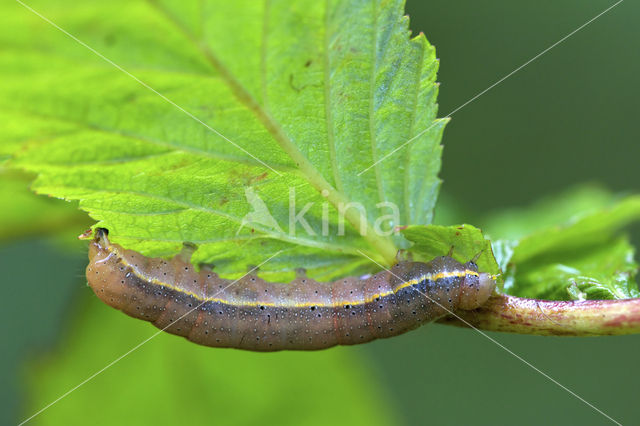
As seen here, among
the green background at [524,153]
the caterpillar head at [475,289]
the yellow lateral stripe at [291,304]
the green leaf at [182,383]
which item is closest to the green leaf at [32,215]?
the green leaf at [182,383]

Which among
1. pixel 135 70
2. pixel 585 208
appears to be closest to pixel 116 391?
pixel 135 70

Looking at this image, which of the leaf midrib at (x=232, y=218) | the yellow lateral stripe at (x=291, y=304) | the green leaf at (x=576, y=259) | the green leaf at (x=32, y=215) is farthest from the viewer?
the green leaf at (x=32, y=215)

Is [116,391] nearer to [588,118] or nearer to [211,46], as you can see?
[211,46]

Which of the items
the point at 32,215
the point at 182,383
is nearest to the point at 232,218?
the point at 182,383

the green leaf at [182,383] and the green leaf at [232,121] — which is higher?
the green leaf at [232,121]

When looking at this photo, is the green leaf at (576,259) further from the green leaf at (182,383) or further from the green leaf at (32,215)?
the green leaf at (32,215)

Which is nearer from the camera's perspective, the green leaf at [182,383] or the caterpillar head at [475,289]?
the caterpillar head at [475,289]

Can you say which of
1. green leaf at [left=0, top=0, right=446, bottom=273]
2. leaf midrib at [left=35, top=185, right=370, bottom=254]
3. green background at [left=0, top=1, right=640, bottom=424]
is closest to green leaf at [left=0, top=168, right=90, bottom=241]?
green leaf at [left=0, top=0, right=446, bottom=273]

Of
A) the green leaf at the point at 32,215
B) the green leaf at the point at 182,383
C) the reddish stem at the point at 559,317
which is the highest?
the green leaf at the point at 32,215
